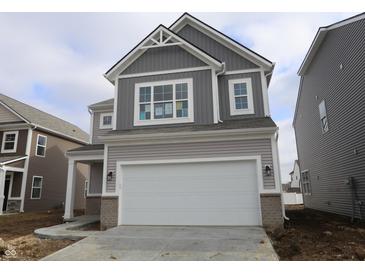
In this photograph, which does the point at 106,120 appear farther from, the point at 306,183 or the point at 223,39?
the point at 306,183

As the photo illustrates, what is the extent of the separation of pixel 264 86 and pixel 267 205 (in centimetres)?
492

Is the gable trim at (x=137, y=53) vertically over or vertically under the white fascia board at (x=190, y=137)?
over

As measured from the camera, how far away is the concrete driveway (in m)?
5.95

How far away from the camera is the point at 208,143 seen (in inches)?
A: 383

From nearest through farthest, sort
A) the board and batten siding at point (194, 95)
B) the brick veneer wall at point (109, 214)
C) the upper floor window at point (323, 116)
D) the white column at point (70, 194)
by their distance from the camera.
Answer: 1. the brick veneer wall at point (109, 214)
2. the board and batten siding at point (194, 95)
3. the white column at point (70, 194)
4. the upper floor window at point (323, 116)

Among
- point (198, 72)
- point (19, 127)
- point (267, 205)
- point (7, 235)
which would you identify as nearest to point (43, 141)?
point (19, 127)

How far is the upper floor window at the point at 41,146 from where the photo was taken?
18938 millimetres

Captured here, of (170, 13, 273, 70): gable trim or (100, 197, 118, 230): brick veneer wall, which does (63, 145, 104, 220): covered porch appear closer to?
(100, 197, 118, 230): brick veneer wall

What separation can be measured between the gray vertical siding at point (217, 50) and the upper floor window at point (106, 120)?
6.15 meters

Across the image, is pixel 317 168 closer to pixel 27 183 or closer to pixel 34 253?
pixel 34 253

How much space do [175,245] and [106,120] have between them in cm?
1052

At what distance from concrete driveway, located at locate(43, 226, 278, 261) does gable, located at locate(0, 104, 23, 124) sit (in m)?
14.1

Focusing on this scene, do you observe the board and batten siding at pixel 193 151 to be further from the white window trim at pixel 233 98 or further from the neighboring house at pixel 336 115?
the neighboring house at pixel 336 115

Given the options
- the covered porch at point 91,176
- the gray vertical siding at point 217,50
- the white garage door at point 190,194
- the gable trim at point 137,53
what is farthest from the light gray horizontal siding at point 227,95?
the covered porch at point 91,176
